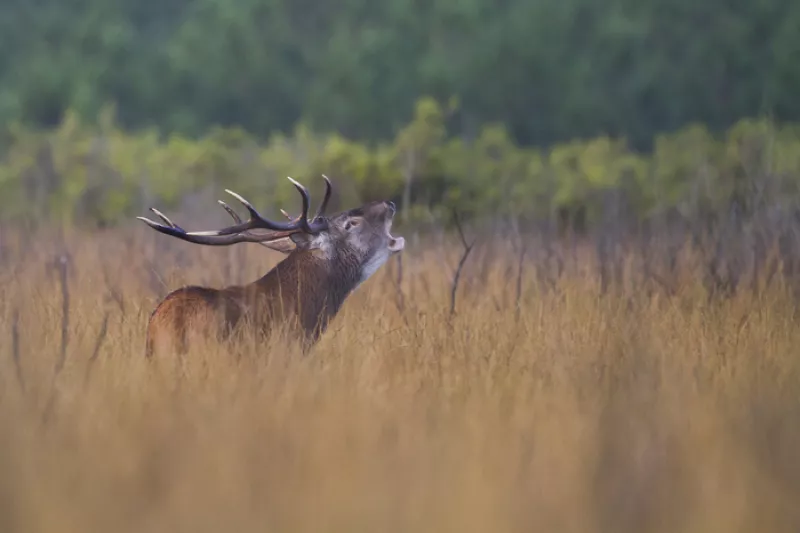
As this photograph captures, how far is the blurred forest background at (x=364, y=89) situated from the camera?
16.5m

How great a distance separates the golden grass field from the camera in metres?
3.24

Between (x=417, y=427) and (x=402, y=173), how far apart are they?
9131mm

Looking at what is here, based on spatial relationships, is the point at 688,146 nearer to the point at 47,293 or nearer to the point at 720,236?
the point at 720,236

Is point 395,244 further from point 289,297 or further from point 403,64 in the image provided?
point 403,64

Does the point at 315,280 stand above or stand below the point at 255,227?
below

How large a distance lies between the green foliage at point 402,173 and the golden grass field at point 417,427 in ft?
17.4

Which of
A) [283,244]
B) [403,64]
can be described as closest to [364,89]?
[403,64]

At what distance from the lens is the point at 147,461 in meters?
3.54

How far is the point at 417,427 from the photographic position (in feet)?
13.1

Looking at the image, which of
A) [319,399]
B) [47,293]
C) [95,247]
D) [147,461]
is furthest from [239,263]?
[147,461]

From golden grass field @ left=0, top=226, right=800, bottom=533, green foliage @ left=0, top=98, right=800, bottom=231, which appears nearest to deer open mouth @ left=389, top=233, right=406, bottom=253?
golden grass field @ left=0, top=226, right=800, bottom=533

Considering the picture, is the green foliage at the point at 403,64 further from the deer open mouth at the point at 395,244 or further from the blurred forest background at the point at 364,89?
the deer open mouth at the point at 395,244

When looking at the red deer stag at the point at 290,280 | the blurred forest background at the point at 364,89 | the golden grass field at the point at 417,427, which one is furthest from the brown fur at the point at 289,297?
the blurred forest background at the point at 364,89

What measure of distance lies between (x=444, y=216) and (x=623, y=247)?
13.2ft
